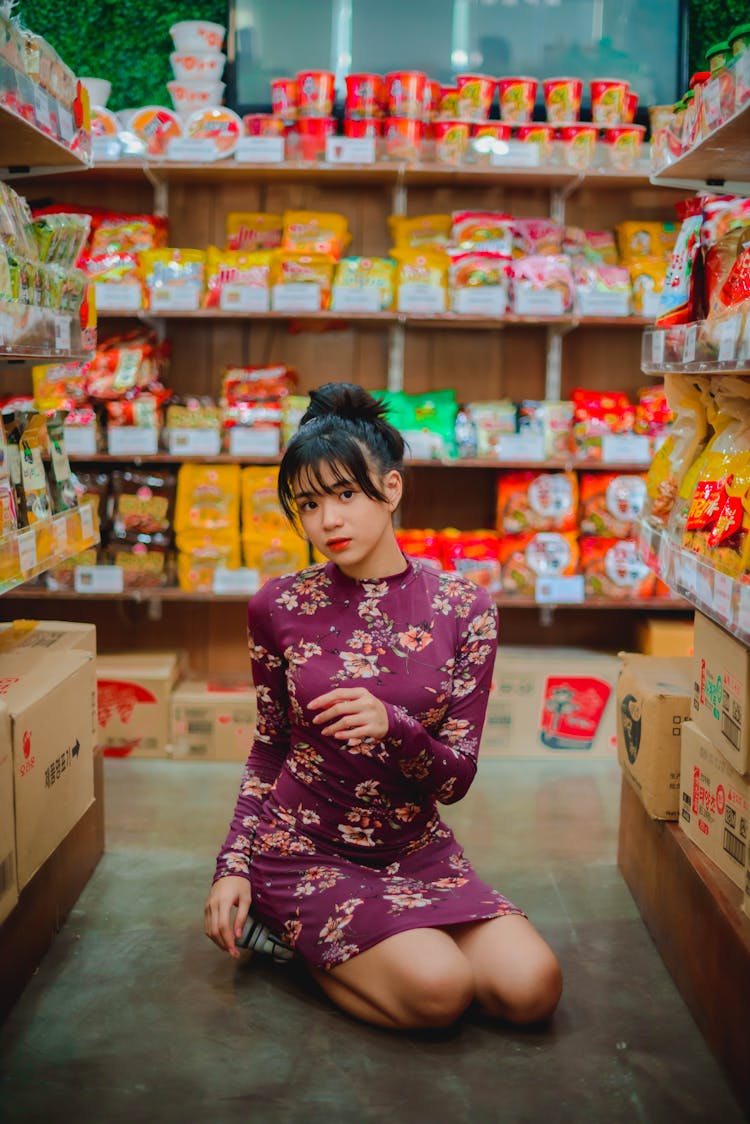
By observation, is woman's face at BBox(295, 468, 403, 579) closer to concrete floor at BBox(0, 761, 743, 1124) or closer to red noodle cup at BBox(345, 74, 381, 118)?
concrete floor at BBox(0, 761, 743, 1124)

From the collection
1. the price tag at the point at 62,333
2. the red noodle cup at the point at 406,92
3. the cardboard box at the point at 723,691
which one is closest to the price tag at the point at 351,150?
the red noodle cup at the point at 406,92

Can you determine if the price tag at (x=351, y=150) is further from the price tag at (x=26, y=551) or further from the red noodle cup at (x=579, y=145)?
the price tag at (x=26, y=551)

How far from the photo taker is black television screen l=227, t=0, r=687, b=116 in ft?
13.6

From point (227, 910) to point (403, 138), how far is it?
8.86 ft

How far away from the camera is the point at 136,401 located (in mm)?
4023

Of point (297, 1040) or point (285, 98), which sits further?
point (285, 98)

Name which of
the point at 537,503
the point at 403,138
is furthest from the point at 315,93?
the point at 537,503

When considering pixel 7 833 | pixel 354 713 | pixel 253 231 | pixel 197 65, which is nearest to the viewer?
pixel 354 713

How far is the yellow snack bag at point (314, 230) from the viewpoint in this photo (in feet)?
13.4

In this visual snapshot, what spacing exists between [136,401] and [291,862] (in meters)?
2.16

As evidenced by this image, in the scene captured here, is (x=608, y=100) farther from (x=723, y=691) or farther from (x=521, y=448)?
(x=723, y=691)

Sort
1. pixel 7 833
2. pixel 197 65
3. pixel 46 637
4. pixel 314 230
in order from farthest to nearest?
pixel 314 230 → pixel 197 65 → pixel 46 637 → pixel 7 833

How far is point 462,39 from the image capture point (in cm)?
415

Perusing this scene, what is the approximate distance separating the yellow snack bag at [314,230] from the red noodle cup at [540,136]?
0.68 m
